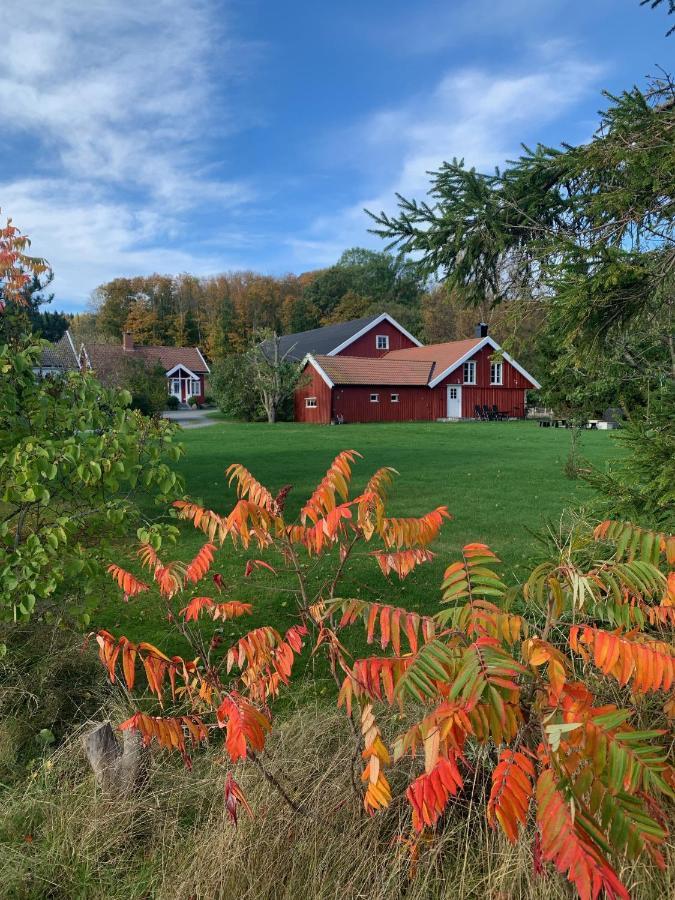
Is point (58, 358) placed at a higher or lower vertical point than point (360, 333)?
lower

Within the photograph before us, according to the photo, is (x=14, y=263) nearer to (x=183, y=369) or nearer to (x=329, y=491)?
(x=329, y=491)

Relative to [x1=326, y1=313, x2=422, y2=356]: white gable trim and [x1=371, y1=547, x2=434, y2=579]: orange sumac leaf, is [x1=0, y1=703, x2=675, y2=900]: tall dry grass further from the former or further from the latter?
[x1=326, y1=313, x2=422, y2=356]: white gable trim

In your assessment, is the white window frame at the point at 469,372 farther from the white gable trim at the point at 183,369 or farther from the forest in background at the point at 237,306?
the white gable trim at the point at 183,369

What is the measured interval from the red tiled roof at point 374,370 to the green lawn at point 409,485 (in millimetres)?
7578

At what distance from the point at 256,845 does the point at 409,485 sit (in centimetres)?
1186

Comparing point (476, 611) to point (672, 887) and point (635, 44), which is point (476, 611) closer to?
point (672, 887)

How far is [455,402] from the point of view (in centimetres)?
4278

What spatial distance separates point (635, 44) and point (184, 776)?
754cm

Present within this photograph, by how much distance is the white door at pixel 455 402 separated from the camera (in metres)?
42.6

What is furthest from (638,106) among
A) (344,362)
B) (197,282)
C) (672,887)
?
(197,282)

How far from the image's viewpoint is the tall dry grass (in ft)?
7.74

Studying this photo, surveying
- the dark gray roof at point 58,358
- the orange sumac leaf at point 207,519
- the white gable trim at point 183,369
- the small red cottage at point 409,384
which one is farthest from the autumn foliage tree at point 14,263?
the white gable trim at point 183,369

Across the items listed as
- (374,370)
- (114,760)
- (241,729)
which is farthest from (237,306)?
(241,729)

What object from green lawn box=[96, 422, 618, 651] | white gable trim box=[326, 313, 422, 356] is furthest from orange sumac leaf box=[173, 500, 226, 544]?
white gable trim box=[326, 313, 422, 356]
